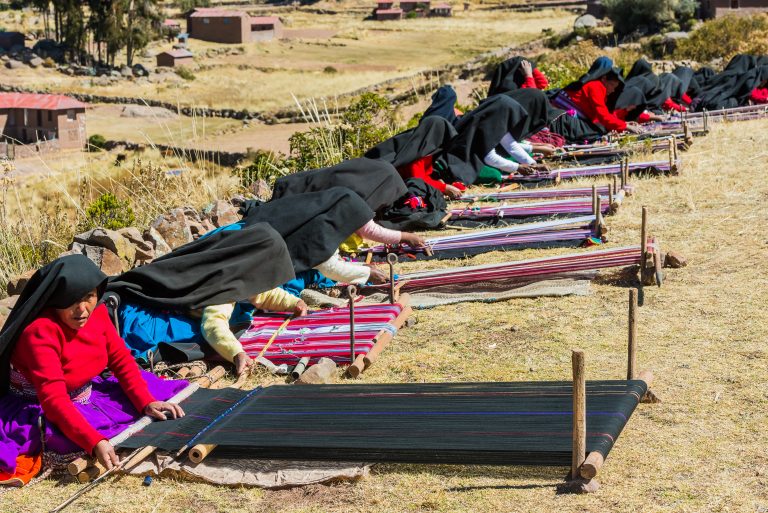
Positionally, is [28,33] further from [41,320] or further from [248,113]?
[41,320]

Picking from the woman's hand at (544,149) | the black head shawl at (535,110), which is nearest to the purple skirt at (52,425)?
the black head shawl at (535,110)

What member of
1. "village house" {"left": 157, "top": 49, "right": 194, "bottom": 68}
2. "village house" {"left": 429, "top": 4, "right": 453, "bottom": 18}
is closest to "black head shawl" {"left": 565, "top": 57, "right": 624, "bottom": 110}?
"village house" {"left": 157, "top": 49, "right": 194, "bottom": 68}

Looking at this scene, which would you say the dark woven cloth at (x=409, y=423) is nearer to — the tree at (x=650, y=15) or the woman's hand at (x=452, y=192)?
the woman's hand at (x=452, y=192)

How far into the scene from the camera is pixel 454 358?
536 cm

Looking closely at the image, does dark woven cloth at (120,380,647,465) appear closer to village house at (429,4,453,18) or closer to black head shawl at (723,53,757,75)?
black head shawl at (723,53,757,75)

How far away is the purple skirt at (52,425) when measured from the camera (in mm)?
4164

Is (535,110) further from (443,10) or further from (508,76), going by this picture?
(443,10)

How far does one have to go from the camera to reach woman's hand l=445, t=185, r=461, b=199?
352 inches

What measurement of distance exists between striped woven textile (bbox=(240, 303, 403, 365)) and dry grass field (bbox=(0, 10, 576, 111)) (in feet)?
113

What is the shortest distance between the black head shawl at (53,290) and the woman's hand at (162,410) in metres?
0.59

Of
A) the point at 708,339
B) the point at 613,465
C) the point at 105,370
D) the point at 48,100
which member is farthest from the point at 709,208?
the point at 48,100

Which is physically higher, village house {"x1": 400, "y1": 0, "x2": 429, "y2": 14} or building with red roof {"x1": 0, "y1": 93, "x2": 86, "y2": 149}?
village house {"x1": 400, "y1": 0, "x2": 429, "y2": 14}

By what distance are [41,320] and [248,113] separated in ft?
121

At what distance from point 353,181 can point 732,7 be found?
113 feet
